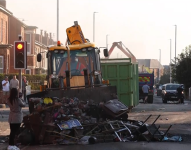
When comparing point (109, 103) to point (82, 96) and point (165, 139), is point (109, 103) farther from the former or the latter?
point (165, 139)

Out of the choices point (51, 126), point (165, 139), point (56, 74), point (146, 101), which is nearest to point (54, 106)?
point (51, 126)

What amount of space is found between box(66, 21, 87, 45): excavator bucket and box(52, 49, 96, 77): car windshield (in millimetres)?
2240

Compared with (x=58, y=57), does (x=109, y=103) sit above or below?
below

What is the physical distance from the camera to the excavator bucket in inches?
851

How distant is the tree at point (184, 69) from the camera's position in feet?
185

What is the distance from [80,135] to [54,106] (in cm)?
112

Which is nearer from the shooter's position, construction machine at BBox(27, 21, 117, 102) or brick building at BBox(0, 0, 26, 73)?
construction machine at BBox(27, 21, 117, 102)

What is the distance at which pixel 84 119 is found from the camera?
1530 cm

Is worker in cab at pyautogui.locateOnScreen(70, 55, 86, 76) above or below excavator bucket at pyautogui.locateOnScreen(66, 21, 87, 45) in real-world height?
below

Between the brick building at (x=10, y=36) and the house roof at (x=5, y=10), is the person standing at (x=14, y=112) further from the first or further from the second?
the house roof at (x=5, y=10)

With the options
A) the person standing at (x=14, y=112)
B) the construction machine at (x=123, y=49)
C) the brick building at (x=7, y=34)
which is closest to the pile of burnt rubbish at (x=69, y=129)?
the person standing at (x=14, y=112)

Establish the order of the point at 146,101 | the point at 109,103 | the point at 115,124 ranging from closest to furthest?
the point at 115,124, the point at 109,103, the point at 146,101

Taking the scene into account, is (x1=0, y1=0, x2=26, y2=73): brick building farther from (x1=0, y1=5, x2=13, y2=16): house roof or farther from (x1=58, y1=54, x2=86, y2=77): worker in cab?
(x1=58, y1=54, x2=86, y2=77): worker in cab

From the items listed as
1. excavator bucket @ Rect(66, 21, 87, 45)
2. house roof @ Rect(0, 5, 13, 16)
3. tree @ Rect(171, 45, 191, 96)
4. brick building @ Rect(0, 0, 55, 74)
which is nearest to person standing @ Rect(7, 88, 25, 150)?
excavator bucket @ Rect(66, 21, 87, 45)
